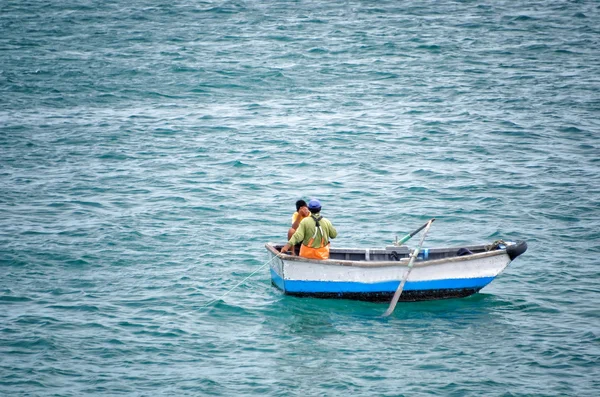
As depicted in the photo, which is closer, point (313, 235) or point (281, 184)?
point (313, 235)

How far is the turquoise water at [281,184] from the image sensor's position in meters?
15.9

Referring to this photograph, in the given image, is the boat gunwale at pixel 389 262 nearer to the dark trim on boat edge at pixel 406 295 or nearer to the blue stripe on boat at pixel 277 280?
the dark trim on boat edge at pixel 406 295

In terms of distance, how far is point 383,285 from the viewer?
17.8m

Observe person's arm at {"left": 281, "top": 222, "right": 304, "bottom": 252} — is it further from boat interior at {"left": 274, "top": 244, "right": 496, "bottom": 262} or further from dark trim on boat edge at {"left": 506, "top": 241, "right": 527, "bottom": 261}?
dark trim on boat edge at {"left": 506, "top": 241, "right": 527, "bottom": 261}

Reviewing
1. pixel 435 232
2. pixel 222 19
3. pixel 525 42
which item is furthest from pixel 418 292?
pixel 222 19

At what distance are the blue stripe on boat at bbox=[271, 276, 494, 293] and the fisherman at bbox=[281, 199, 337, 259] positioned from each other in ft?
1.92

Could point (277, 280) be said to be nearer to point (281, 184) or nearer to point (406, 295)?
point (406, 295)

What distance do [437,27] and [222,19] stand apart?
11.4 meters

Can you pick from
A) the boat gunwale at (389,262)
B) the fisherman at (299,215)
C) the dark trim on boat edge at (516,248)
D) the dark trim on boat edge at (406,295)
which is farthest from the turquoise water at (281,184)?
the dark trim on boat edge at (516,248)

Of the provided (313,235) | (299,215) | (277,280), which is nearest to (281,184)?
(277,280)

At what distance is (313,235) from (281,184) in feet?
30.5

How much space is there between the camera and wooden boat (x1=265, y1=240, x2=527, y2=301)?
57.6 feet

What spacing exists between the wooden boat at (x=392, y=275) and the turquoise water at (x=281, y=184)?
288 mm

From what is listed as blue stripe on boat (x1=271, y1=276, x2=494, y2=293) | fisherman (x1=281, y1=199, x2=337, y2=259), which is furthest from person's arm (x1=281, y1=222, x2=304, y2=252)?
blue stripe on boat (x1=271, y1=276, x2=494, y2=293)
